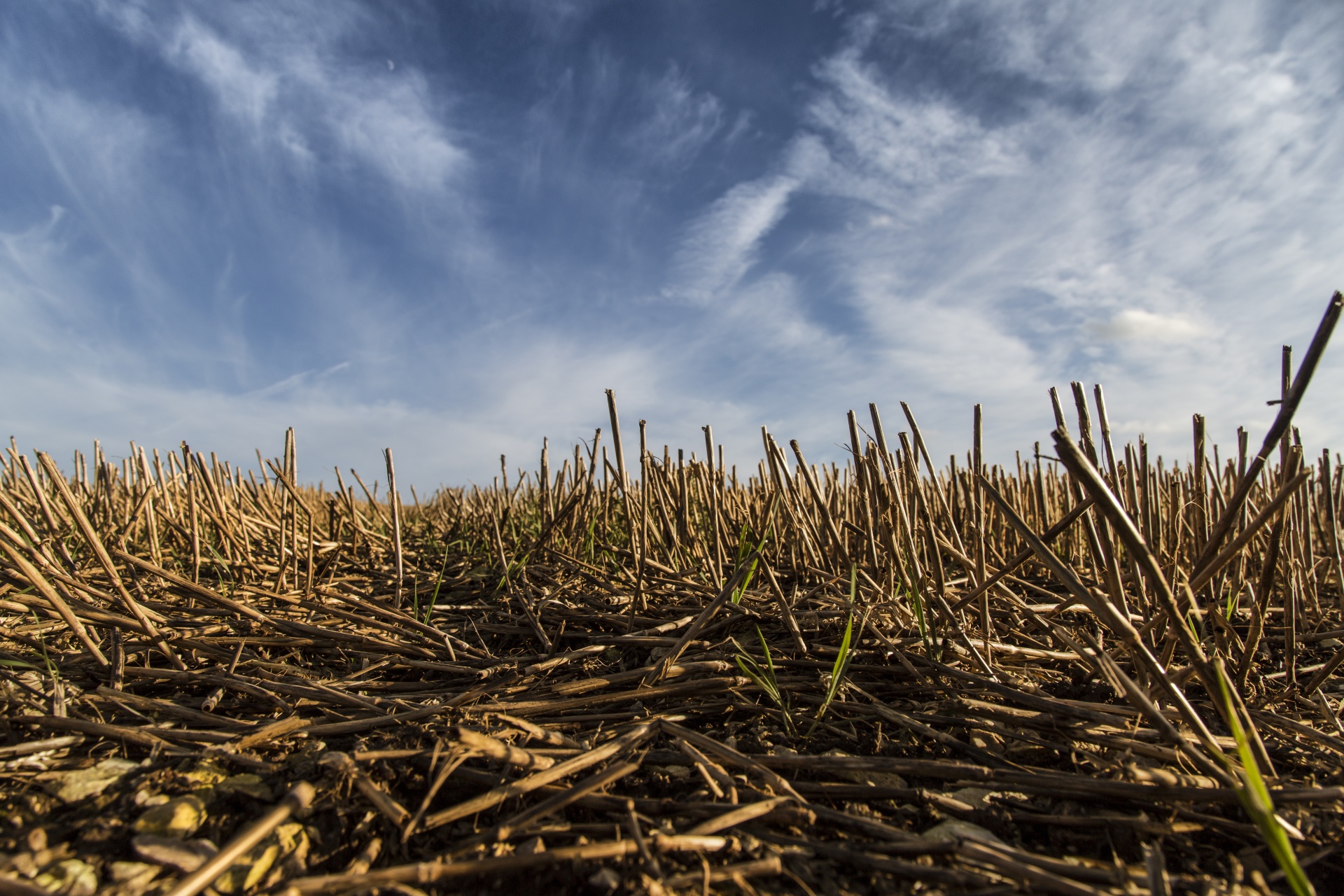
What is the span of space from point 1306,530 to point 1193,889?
208 centimetres

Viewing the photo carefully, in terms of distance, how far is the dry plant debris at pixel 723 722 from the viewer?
1.14m

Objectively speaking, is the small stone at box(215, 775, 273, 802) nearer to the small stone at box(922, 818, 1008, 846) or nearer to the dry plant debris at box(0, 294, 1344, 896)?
the dry plant debris at box(0, 294, 1344, 896)

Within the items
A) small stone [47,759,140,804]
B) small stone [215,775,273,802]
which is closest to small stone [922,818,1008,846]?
small stone [215,775,273,802]

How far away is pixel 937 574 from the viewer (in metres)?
1.88

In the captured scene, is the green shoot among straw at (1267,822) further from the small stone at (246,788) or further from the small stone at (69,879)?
the small stone at (69,879)

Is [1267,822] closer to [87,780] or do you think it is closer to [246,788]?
[246,788]

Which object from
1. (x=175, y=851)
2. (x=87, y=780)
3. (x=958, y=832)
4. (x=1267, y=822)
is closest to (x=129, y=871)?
(x=175, y=851)

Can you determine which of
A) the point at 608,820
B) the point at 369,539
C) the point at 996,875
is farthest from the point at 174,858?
the point at 369,539

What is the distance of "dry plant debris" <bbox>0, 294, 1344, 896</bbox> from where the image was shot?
1136mm

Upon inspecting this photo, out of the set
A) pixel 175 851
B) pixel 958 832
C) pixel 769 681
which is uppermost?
pixel 769 681

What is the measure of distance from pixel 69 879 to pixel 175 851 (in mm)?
140

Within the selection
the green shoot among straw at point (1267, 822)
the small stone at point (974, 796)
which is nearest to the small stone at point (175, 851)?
the small stone at point (974, 796)

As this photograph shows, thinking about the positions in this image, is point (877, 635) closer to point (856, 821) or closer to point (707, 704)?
point (707, 704)

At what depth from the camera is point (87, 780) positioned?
1.35 meters
